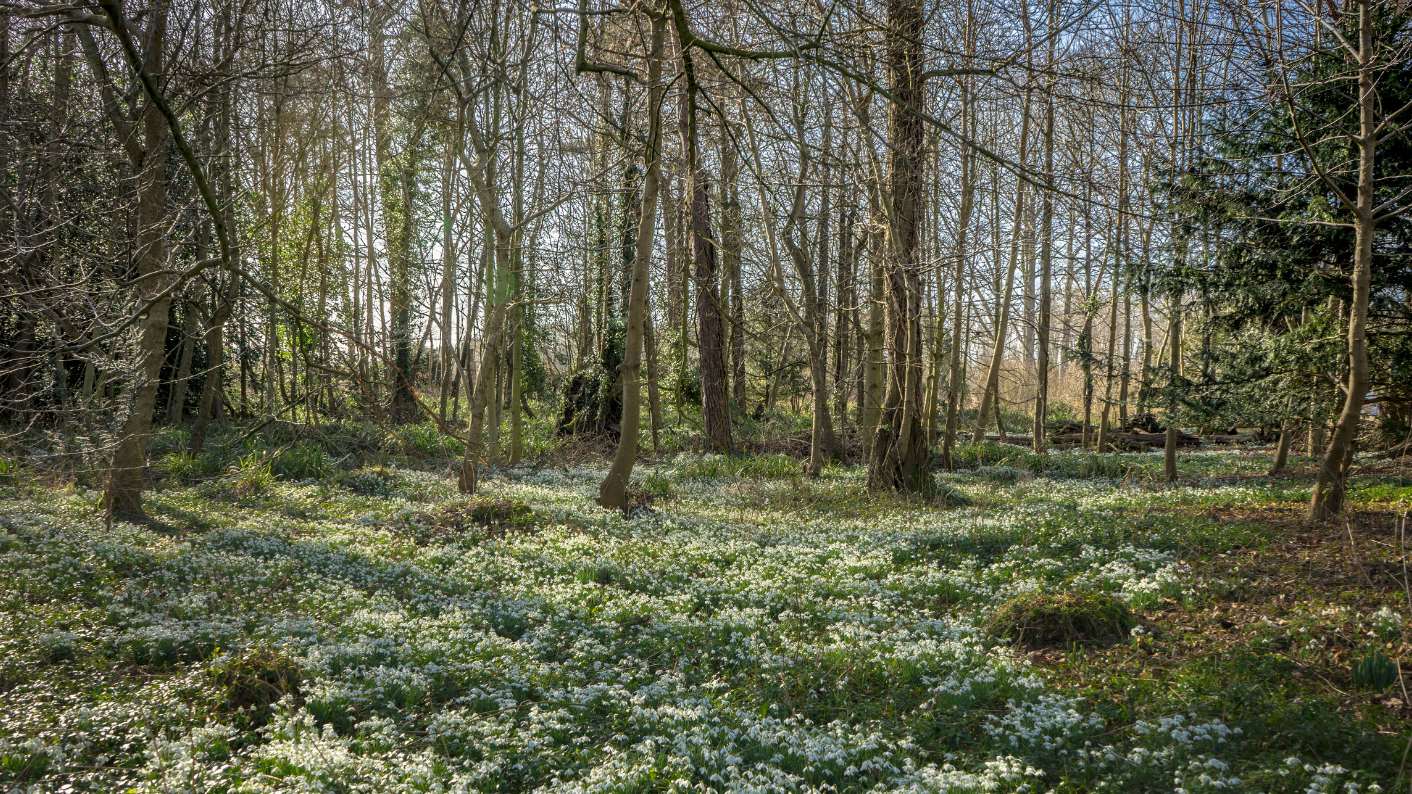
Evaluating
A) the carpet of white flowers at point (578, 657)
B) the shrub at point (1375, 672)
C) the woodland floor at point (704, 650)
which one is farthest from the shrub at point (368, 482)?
the shrub at point (1375, 672)

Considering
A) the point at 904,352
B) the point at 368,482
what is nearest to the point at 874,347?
the point at 904,352

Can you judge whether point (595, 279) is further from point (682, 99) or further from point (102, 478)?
point (102, 478)

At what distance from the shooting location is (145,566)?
23.7ft

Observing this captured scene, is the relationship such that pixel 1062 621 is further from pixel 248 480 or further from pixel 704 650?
pixel 248 480

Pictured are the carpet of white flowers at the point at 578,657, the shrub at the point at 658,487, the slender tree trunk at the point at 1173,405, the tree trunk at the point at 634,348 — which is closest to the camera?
the carpet of white flowers at the point at 578,657

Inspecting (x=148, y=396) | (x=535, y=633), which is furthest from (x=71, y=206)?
(x=535, y=633)

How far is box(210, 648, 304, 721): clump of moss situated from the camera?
471cm

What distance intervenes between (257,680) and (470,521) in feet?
16.6

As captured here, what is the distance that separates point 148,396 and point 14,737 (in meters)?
5.61

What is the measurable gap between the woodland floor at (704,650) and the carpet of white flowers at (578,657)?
0.03m

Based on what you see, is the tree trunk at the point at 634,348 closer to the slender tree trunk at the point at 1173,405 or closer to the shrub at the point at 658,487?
the shrub at the point at 658,487

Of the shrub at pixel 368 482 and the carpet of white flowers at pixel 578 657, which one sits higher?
the shrub at pixel 368 482

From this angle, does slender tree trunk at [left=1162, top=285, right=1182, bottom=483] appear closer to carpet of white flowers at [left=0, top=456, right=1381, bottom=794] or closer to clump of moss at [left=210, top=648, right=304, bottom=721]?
carpet of white flowers at [left=0, top=456, right=1381, bottom=794]

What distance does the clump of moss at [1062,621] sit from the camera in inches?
236
